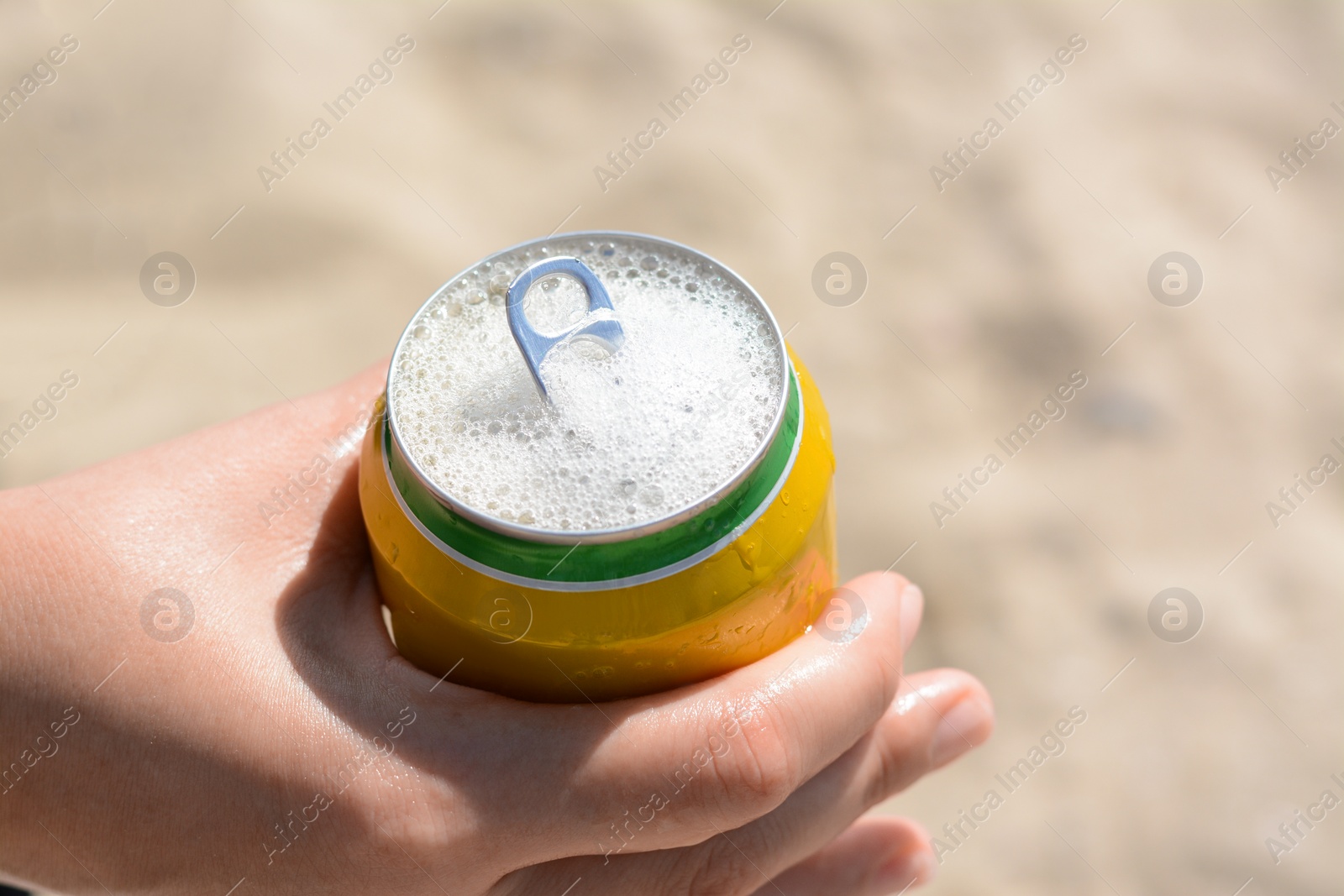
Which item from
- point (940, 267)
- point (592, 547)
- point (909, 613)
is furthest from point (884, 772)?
point (940, 267)

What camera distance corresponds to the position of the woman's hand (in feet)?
3.68

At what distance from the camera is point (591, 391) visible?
3.59 feet

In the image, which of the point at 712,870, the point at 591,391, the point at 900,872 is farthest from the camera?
the point at 900,872

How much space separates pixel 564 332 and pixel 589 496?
0.18 meters

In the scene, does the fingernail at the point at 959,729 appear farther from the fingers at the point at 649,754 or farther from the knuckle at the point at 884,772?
the fingers at the point at 649,754

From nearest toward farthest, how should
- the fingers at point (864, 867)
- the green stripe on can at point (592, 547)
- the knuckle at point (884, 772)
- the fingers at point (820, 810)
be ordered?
the green stripe on can at point (592, 547) → the fingers at point (820, 810) → the knuckle at point (884, 772) → the fingers at point (864, 867)

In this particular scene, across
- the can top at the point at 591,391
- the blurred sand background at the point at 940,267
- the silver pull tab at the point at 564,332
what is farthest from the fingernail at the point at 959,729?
the silver pull tab at the point at 564,332

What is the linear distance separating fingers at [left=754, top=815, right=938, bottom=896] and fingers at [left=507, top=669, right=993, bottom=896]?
3.5 inches

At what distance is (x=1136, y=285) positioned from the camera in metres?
2.59

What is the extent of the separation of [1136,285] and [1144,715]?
107 centimetres

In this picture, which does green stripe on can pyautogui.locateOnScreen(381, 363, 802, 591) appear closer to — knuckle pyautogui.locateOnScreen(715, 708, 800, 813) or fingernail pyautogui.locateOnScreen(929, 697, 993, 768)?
knuckle pyautogui.locateOnScreen(715, 708, 800, 813)

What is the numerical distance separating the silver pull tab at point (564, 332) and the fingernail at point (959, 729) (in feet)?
2.57

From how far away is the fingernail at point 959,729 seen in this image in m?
1.51

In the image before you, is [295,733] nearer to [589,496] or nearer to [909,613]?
[589,496]
